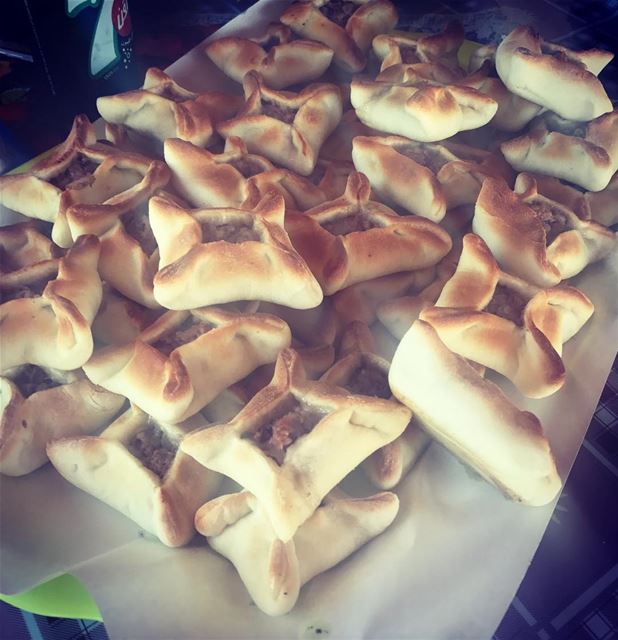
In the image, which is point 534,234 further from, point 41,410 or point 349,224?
point 41,410

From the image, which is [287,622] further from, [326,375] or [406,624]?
[326,375]

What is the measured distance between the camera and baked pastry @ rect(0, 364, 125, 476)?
78 centimetres

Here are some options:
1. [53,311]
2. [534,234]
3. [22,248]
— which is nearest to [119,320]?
[53,311]

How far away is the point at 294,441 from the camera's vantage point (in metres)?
0.72

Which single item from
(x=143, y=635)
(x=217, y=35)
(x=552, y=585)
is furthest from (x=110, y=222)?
(x=552, y=585)

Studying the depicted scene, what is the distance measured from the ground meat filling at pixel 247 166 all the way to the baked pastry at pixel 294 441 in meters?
0.34

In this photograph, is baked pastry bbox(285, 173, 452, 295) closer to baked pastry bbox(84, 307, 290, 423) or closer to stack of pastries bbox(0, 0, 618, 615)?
stack of pastries bbox(0, 0, 618, 615)

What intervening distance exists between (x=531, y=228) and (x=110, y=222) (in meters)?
0.54

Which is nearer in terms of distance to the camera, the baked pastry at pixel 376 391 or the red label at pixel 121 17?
the baked pastry at pixel 376 391

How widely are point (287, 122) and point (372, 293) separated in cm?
32

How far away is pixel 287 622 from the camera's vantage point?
0.71 meters

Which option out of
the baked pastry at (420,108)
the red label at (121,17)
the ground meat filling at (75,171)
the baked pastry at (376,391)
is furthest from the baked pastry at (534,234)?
the red label at (121,17)

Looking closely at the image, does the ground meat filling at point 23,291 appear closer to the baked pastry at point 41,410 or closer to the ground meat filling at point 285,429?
the baked pastry at point 41,410

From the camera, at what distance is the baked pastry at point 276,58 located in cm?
117
